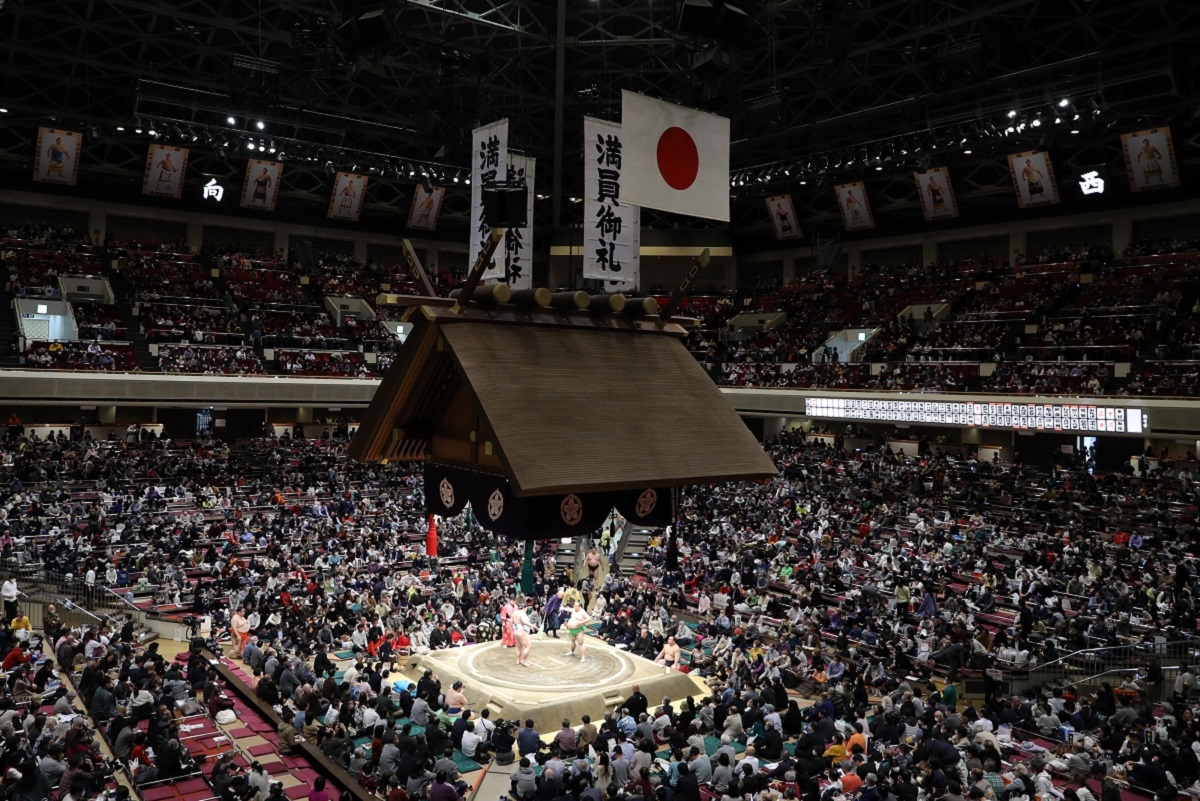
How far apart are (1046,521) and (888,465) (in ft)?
18.0

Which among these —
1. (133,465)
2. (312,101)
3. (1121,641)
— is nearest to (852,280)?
(312,101)

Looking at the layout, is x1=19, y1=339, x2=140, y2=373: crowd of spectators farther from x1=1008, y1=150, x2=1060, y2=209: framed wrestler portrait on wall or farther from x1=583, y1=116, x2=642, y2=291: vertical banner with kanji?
x1=1008, y1=150, x2=1060, y2=209: framed wrestler portrait on wall

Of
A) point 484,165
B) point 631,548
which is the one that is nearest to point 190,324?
point 631,548

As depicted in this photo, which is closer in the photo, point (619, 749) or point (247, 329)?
point (619, 749)

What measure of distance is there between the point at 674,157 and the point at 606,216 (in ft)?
4.77

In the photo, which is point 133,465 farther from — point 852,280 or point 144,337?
point 852,280

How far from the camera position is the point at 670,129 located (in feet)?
22.2

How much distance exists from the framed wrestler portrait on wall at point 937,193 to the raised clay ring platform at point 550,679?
66.9 ft

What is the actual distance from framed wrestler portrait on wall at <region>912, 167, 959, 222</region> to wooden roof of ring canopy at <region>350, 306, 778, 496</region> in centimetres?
2424

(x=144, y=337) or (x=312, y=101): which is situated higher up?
(x=312, y=101)

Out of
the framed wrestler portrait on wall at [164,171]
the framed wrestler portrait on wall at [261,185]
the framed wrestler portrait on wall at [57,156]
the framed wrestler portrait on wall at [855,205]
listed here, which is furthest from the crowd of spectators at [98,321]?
the framed wrestler portrait on wall at [855,205]

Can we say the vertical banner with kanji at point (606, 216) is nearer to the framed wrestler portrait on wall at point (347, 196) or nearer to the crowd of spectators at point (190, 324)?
the crowd of spectators at point (190, 324)

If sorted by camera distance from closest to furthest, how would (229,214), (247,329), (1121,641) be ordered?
(1121,641) < (247,329) < (229,214)

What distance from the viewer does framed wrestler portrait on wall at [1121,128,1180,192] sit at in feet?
73.4
